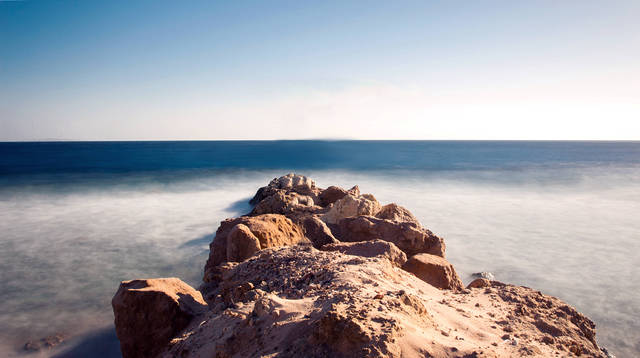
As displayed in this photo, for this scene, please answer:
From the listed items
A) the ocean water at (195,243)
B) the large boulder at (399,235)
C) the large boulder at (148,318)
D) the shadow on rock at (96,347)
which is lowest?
the shadow on rock at (96,347)

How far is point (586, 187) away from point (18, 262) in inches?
1027

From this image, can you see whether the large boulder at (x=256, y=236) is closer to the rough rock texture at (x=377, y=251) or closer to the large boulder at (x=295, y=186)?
the rough rock texture at (x=377, y=251)

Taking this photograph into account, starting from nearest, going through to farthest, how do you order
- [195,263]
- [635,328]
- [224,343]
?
1. [224,343]
2. [635,328]
3. [195,263]

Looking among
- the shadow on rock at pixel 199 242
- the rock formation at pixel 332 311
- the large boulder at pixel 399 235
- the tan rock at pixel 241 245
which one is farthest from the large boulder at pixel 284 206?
the tan rock at pixel 241 245

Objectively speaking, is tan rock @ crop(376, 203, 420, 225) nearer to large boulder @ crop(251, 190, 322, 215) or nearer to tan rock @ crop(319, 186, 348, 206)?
large boulder @ crop(251, 190, 322, 215)

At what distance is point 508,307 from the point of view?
374cm

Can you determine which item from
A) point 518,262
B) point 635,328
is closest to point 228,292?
point 635,328

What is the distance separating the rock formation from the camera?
7.58 feet

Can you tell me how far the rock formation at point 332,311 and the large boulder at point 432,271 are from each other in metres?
0.01

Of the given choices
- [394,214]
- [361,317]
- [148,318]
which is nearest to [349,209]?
[394,214]

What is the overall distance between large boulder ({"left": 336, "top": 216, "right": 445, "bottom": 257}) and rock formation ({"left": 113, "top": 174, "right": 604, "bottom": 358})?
44.1 inches

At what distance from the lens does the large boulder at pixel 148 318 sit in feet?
12.7

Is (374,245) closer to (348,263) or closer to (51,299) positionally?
(348,263)

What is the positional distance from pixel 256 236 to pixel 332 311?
3.33 metres
